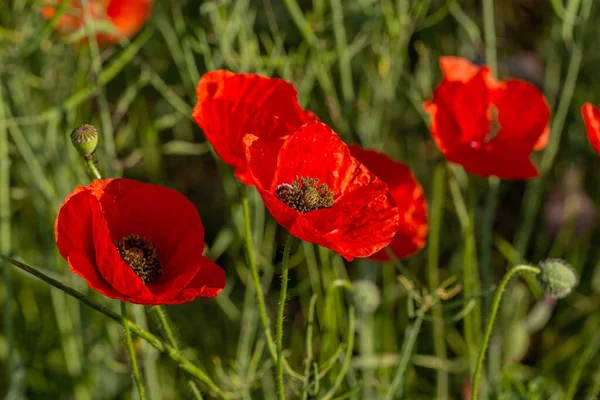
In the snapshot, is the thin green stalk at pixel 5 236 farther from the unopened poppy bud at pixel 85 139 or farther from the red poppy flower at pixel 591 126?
the red poppy flower at pixel 591 126

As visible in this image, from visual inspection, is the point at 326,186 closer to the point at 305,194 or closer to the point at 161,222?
the point at 305,194

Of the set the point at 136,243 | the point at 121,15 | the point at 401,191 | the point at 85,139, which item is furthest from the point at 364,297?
the point at 121,15

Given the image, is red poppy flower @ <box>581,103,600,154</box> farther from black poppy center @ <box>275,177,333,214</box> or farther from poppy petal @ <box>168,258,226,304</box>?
poppy petal @ <box>168,258,226,304</box>

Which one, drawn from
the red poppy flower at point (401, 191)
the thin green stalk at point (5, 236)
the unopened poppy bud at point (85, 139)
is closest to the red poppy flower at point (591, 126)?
the red poppy flower at point (401, 191)

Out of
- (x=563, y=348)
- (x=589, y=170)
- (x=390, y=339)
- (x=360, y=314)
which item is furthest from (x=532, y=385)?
(x=589, y=170)

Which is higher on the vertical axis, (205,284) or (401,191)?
(205,284)

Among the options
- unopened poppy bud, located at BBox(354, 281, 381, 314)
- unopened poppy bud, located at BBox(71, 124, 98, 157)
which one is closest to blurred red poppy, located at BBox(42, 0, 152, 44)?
unopened poppy bud, located at BBox(354, 281, 381, 314)
